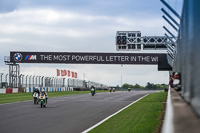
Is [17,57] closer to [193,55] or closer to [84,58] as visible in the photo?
[84,58]

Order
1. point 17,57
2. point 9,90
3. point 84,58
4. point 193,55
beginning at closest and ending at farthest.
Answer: point 193,55
point 9,90
point 17,57
point 84,58

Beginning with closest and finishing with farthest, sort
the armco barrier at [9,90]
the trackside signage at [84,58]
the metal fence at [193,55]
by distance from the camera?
the metal fence at [193,55] < the armco barrier at [9,90] < the trackside signage at [84,58]

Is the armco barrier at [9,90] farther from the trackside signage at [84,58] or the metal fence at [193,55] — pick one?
the metal fence at [193,55]

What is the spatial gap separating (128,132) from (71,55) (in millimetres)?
50173

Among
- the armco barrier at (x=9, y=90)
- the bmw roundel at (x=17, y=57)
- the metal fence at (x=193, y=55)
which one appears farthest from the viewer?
the bmw roundel at (x=17, y=57)

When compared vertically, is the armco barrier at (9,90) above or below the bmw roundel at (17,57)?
below

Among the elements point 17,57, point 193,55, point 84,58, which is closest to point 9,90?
point 17,57

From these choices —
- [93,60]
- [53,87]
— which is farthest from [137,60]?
[53,87]

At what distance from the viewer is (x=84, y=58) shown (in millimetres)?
60000

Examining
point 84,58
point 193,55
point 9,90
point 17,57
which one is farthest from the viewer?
point 84,58

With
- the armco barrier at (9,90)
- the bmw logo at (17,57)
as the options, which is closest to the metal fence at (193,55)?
the armco barrier at (9,90)

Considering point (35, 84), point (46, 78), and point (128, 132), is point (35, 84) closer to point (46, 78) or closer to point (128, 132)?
point (46, 78)

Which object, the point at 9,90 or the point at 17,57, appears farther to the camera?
the point at 17,57

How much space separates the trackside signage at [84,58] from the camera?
5956 cm
